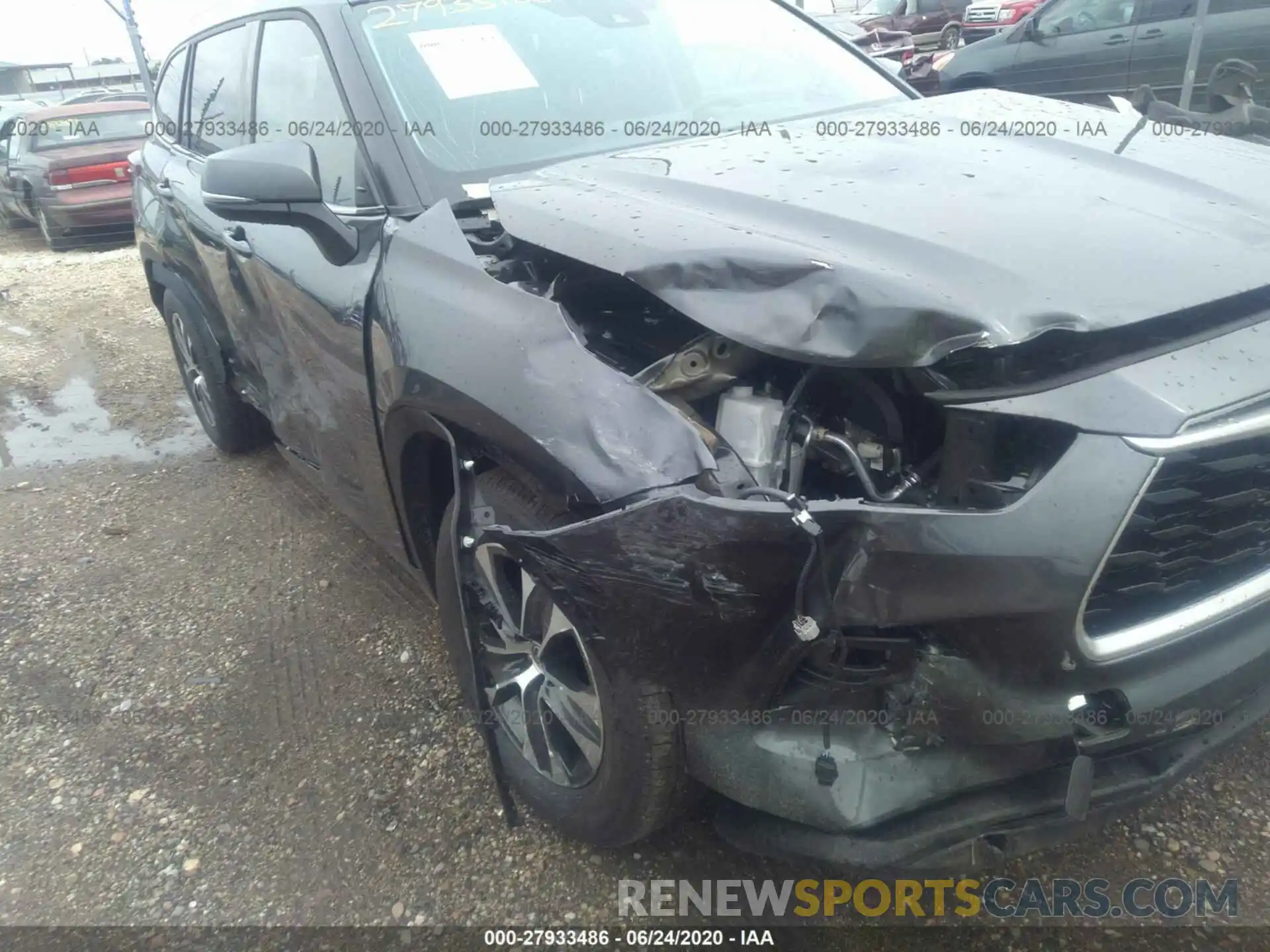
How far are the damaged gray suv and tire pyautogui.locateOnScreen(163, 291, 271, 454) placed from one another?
184 cm

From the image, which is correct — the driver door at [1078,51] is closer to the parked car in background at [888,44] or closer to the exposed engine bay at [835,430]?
the parked car in background at [888,44]

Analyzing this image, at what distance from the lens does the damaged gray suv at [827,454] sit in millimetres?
1434

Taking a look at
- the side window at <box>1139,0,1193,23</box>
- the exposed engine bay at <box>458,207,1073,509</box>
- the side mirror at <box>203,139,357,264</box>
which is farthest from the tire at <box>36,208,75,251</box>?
the exposed engine bay at <box>458,207,1073,509</box>

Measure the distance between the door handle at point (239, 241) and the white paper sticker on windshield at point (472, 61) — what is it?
90 centimetres

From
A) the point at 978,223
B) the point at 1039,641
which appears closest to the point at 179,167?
the point at 978,223

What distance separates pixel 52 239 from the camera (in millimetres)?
10641

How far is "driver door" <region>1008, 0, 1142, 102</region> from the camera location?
24.0 feet

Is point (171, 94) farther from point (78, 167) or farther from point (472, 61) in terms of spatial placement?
point (78, 167)

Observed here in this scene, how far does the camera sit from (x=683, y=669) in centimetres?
166

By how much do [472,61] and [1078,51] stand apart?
666cm

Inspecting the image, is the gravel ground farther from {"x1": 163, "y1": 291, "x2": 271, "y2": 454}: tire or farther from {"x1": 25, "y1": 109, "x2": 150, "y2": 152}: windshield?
{"x1": 25, "y1": 109, "x2": 150, "y2": 152}: windshield

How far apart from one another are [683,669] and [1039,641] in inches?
22.6

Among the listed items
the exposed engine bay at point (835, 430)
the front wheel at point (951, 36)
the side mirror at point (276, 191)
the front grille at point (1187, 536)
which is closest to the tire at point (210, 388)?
the side mirror at point (276, 191)

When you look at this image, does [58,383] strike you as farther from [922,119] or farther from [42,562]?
[922,119]
